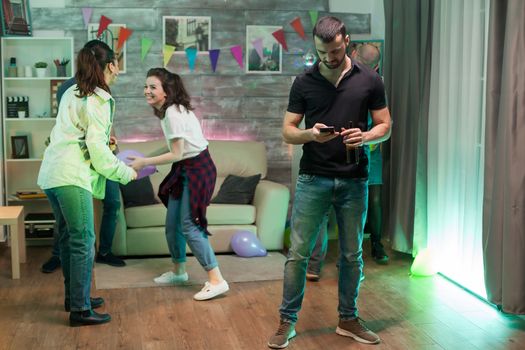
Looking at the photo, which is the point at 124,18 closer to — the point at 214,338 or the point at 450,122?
the point at 450,122

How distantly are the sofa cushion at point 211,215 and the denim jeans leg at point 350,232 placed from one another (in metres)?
2.02

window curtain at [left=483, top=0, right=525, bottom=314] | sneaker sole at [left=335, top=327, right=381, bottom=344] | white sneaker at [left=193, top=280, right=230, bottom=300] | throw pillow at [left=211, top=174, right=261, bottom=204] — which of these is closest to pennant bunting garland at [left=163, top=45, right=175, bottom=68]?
throw pillow at [left=211, top=174, right=261, bottom=204]

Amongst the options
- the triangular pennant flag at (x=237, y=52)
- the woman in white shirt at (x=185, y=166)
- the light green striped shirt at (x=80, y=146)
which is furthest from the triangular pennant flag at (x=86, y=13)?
the light green striped shirt at (x=80, y=146)

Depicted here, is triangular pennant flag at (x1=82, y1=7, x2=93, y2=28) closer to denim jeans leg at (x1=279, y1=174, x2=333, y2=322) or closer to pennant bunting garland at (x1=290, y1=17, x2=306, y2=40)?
pennant bunting garland at (x1=290, y1=17, x2=306, y2=40)

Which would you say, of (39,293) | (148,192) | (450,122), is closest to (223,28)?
(148,192)

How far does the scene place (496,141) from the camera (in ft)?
13.4

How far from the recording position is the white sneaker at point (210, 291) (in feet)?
14.1

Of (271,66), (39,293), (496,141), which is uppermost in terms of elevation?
(271,66)

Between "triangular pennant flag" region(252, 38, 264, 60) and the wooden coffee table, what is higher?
"triangular pennant flag" region(252, 38, 264, 60)

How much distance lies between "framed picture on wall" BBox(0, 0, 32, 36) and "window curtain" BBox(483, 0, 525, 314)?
3570 millimetres

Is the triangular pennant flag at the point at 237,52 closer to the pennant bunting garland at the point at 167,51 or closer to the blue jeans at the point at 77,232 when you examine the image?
the pennant bunting garland at the point at 167,51

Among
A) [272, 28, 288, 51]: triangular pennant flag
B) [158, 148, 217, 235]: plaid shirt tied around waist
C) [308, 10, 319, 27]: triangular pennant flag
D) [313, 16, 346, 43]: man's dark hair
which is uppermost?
[308, 10, 319, 27]: triangular pennant flag

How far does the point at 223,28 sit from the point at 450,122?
89.0 inches

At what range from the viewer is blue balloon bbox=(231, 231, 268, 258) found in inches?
213
